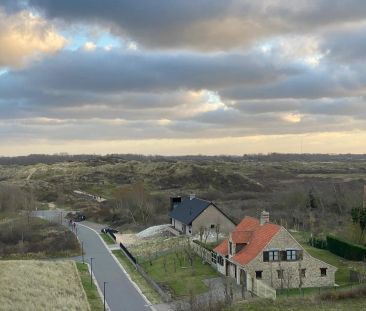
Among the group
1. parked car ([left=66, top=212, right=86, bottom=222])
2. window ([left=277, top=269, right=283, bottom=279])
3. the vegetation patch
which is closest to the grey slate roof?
the vegetation patch

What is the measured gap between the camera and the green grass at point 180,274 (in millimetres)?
39922

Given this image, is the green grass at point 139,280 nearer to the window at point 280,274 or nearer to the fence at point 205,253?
the fence at point 205,253

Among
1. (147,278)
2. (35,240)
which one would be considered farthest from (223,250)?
(35,240)

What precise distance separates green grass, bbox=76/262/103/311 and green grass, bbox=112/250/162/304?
348cm

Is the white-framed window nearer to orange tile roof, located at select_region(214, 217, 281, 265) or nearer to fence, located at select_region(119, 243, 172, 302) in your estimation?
orange tile roof, located at select_region(214, 217, 281, 265)

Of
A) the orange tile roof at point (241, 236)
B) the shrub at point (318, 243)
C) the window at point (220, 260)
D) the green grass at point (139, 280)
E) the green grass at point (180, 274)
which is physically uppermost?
the orange tile roof at point (241, 236)

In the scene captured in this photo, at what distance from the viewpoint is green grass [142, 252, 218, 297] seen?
1572 inches

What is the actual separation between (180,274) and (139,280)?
11.5ft

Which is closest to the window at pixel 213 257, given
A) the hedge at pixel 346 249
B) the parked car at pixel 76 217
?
the hedge at pixel 346 249

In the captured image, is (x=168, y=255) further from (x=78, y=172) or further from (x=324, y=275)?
(x=78, y=172)

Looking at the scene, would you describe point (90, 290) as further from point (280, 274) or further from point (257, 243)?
point (280, 274)

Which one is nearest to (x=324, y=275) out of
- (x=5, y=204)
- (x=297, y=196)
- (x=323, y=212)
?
(x=323, y=212)

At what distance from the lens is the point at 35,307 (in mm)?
37812

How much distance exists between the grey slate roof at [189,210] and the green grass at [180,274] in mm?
8591
